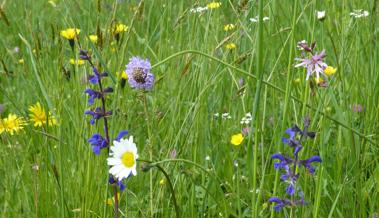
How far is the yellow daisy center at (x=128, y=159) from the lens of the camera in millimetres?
1015

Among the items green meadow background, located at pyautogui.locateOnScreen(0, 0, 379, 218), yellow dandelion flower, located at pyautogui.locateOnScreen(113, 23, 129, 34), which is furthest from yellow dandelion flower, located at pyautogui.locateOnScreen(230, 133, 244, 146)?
yellow dandelion flower, located at pyautogui.locateOnScreen(113, 23, 129, 34)

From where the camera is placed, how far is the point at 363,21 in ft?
7.06

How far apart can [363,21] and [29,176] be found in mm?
1207

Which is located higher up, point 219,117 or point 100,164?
point 219,117

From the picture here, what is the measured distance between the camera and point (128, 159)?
1018mm

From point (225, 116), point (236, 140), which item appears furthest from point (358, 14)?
point (236, 140)

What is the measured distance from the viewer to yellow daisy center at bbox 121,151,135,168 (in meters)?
1.01

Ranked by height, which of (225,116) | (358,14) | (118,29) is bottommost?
(225,116)

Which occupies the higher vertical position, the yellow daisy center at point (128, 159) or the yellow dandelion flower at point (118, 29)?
the yellow dandelion flower at point (118, 29)

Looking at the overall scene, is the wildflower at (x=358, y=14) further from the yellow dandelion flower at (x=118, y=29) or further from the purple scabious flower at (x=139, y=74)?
the purple scabious flower at (x=139, y=74)

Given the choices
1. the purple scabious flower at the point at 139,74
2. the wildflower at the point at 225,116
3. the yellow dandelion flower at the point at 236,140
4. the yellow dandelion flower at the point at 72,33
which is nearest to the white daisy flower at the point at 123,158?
the purple scabious flower at the point at 139,74

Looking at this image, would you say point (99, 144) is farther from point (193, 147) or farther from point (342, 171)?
point (342, 171)

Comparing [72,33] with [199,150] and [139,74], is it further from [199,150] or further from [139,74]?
[139,74]

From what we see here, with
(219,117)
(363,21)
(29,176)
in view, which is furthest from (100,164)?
(363,21)
